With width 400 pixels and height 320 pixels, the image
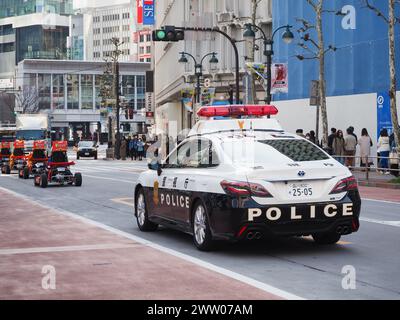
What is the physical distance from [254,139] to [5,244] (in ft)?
13.7

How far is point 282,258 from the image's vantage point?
10.6 m

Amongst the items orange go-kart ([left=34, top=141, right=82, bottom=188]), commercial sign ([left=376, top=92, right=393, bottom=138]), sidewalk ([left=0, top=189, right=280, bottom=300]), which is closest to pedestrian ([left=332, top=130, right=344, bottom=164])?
commercial sign ([left=376, top=92, right=393, bottom=138])

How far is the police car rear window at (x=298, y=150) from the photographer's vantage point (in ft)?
36.8

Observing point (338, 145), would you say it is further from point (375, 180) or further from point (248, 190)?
point (248, 190)

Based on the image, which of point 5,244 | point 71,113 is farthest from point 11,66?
point 5,244

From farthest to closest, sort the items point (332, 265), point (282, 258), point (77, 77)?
1. point (77, 77)
2. point (282, 258)
3. point (332, 265)

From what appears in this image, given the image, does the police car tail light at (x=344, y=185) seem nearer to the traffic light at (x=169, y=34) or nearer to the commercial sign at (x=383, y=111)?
the traffic light at (x=169, y=34)

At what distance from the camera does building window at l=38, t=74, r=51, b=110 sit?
13512 centimetres

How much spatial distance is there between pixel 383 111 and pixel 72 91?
10777cm

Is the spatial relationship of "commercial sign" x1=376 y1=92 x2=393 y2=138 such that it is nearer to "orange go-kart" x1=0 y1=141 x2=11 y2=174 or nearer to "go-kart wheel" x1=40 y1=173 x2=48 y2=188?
"go-kart wheel" x1=40 y1=173 x2=48 y2=188

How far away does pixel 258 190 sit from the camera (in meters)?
10.5

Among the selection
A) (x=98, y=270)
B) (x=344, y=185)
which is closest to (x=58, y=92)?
(x=344, y=185)

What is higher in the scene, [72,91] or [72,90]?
[72,90]
